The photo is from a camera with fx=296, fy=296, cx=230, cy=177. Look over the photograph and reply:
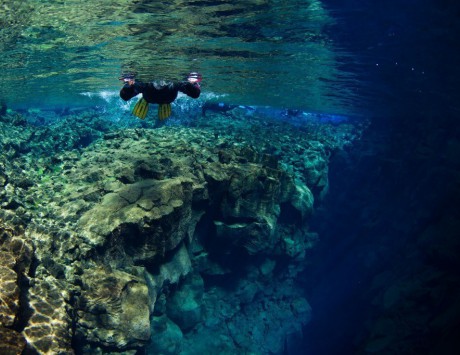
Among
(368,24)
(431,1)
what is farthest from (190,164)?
(431,1)

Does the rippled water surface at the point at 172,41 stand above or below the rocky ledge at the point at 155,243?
above

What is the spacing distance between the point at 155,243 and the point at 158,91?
15.7 feet

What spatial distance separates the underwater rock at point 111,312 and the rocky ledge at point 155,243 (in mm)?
23

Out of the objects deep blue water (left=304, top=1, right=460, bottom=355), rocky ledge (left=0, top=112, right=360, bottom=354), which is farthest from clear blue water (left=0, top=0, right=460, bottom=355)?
rocky ledge (left=0, top=112, right=360, bottom=354)

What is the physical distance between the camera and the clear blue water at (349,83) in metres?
10.7

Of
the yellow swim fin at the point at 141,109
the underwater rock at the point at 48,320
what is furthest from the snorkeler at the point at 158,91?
the underwater rock at the point at 48,320

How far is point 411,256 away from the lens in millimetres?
16641

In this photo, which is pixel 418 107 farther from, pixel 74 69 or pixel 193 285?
pixel 74 69

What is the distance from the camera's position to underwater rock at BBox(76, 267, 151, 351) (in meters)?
6.73

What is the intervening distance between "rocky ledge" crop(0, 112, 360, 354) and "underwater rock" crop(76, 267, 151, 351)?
23 millimetres

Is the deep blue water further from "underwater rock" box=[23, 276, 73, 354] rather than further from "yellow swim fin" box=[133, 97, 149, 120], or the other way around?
"underwater rock" box=[23, 276, 73, 354]

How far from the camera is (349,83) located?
69.5 ft

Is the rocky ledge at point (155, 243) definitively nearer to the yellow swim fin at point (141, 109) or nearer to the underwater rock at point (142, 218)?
the underwater rock at point (142, 218)

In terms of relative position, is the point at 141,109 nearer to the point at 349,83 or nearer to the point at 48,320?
the point at 48,320
